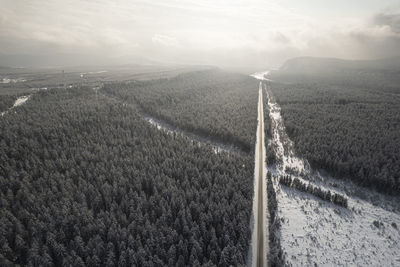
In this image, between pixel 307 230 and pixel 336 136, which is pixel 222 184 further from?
pixel 336 136

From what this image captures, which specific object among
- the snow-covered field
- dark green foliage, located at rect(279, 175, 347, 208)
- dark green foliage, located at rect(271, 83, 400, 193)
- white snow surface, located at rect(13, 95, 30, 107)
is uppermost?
white snow surface, located at rect(13, 95, 30, 107)

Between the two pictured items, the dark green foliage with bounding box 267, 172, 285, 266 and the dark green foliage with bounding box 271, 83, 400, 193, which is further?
the dark green foliage with bounding box 271, 83, 400, 193

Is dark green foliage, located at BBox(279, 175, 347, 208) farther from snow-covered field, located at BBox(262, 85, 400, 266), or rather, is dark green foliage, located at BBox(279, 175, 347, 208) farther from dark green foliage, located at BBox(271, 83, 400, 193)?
dark green foliage, located at BBox(271, 83, 400, 193)

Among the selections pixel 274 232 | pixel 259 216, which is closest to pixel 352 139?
pixel 259 216

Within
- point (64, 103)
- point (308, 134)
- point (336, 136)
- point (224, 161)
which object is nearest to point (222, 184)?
point (224, 161)

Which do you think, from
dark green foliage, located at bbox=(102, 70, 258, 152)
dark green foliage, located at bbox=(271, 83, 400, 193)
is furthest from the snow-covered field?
dark green foliage, located at bbox=(102, 70, 258, 152)
